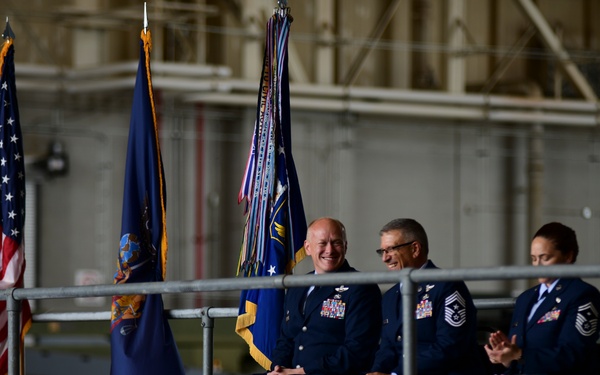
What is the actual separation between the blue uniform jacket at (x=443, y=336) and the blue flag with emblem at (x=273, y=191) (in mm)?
1418

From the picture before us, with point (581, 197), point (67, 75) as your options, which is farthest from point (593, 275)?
point (581, 197)

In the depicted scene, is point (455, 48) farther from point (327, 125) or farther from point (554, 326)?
point (554, 326)

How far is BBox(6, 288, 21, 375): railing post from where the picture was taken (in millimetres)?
5641

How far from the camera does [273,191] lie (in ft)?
21.1

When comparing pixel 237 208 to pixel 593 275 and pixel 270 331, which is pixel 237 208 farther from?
pixel 593 275

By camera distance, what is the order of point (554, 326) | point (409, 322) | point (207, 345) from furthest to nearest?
point (207, 345) < point (554, 326) < point (409, 322)

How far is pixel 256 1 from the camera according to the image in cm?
1541

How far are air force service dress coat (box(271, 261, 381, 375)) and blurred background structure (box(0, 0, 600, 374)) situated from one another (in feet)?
25.8

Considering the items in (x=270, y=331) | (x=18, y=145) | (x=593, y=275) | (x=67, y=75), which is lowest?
(x=270, y=331)

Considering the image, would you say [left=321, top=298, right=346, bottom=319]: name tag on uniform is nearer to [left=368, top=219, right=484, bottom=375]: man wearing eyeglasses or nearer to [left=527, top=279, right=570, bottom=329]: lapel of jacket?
[left=368, top=219, right=484, bottom=375]: man wearing eyeglasses

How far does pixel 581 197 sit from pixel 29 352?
8.28 meters

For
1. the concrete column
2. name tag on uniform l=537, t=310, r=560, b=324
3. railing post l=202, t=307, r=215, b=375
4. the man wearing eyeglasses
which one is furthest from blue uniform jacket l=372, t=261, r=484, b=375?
the concrete column

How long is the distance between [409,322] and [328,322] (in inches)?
46.6

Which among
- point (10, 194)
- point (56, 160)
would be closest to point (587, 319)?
point (10, 194)
